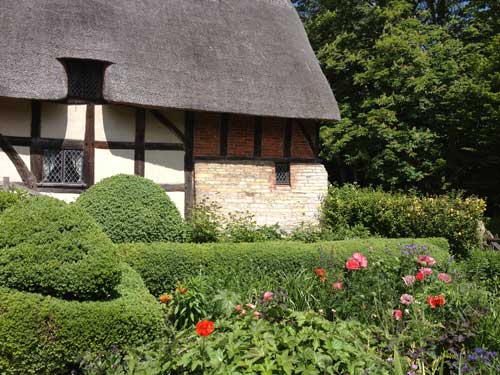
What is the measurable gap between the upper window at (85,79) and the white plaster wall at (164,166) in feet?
4.98

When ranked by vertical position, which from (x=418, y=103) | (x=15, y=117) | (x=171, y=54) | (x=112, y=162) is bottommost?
(x=112, y=162)

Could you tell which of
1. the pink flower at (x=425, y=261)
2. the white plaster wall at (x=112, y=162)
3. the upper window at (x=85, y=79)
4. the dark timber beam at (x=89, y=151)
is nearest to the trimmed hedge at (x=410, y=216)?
the white plaster wall at (x=112, y=162)

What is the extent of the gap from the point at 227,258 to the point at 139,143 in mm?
4131

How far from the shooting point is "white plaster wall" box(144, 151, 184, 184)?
9828 millimetres

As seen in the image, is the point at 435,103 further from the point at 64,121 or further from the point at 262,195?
the point at 64,121

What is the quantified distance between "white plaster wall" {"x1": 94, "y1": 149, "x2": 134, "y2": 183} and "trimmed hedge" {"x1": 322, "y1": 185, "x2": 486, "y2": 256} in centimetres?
466

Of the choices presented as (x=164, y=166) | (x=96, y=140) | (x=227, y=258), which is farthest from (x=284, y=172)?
(x=227, y=258)

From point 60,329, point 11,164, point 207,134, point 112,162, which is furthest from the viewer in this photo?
point 207,134

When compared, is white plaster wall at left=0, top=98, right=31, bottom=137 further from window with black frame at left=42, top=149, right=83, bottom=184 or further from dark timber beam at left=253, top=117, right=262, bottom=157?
dark timber beam at left=253, top=117, right=262, bottom=157

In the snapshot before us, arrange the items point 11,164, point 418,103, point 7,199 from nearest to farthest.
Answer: point 7,199 → point 11,164 → point 418,103

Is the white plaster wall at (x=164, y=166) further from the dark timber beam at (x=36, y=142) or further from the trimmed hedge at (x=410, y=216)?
the trimmed hedge at (x=410, y=216)

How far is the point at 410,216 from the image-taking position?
33.5 ft

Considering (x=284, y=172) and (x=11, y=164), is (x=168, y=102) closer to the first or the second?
(x=11, y=164)

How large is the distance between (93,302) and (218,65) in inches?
287
